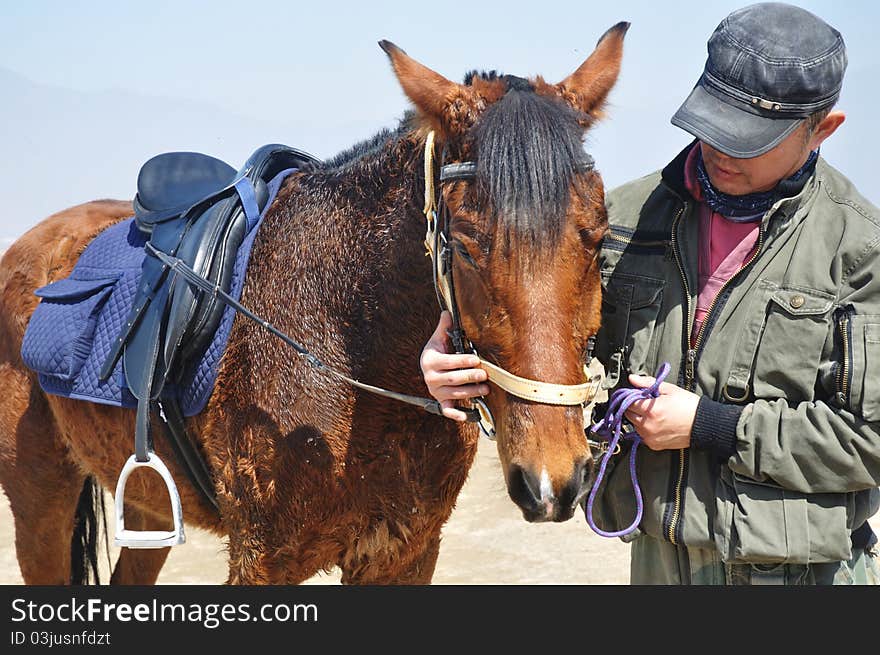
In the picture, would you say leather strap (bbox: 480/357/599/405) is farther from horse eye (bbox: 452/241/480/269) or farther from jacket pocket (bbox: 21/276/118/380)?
jacket pocket (bbox: 21/276/118/380)

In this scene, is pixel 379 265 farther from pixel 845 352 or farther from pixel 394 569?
pixel 845 352

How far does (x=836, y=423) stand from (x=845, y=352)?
167 millimetres

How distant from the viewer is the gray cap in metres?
2.00

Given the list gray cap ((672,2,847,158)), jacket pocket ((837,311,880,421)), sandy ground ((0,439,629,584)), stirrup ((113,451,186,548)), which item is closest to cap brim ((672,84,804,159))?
gray cap ((672,2,847,158))

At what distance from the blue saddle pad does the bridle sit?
2.92ft

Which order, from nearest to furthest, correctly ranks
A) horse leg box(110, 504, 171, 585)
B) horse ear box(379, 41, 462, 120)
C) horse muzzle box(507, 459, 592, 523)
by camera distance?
horse muzzle box(507, 459, 592, 523) < horse ear box(379, 41, 462, 120) < horse leg box(110, 504, 171, 585)

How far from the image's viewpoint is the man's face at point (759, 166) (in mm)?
2066

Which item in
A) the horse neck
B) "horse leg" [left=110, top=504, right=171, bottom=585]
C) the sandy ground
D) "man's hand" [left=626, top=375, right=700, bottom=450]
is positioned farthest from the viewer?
the sandy ground

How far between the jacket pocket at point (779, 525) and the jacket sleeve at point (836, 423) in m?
0.05

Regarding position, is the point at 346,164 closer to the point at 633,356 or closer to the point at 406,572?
the point at 633,356

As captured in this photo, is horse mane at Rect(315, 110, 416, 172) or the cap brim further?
horse mane at Rect(315, 110, 416, 172)

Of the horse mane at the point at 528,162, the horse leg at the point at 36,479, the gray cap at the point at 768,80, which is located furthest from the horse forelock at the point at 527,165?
the horse leg at the point at 36,479

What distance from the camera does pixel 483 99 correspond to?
2227mm

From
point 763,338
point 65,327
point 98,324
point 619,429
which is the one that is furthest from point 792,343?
point 65,327
